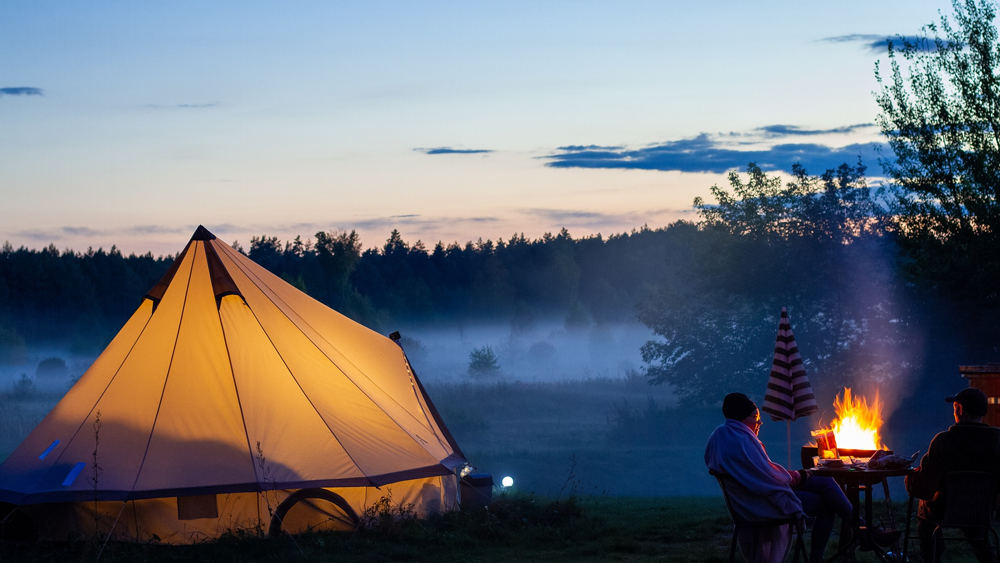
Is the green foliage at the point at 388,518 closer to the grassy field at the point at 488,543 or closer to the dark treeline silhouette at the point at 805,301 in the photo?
the grassy field at the point at 488,543

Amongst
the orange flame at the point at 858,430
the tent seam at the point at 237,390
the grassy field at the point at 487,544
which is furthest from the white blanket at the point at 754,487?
the tent seam at the point at 237,390

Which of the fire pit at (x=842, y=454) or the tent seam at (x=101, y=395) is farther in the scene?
the tent seam at (x=101, y=395)

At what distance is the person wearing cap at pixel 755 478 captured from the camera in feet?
16.4

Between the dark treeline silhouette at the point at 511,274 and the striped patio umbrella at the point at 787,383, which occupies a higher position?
the dark treeline silhouette at the point at 511,274

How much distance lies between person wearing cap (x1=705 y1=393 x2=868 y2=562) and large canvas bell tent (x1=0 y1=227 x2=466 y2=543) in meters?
3.89

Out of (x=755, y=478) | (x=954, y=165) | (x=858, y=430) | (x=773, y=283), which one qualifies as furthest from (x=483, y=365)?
(x=755, y=478)

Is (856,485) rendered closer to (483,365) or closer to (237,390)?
(237,390)

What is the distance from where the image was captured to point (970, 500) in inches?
208

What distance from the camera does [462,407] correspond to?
29.6m

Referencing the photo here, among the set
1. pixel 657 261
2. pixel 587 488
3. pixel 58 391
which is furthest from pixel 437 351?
pixel 587 488

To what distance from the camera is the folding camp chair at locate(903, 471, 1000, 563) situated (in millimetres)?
5234

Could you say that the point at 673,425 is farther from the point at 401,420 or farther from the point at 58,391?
the point at 58,391

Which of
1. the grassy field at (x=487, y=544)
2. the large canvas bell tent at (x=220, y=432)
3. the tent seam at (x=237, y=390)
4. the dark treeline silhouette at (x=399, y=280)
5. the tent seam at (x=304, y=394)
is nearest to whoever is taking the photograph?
the grassy field at (x=487, y=544)

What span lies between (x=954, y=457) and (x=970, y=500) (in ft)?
0.88
